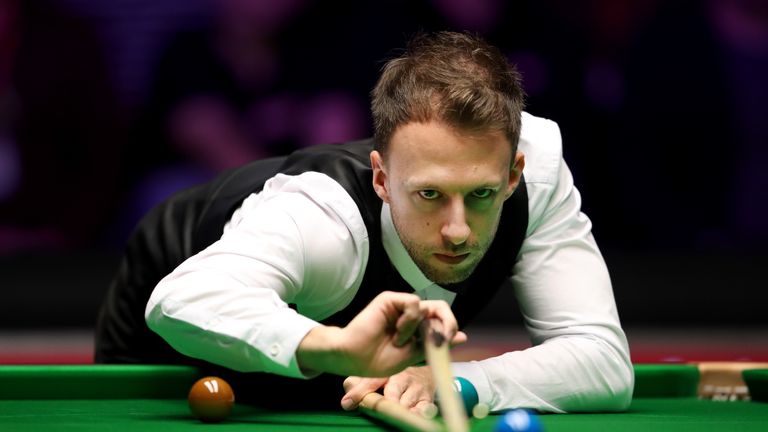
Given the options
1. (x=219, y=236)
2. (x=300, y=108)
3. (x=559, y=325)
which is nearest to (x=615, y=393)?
(x=559, y=325)

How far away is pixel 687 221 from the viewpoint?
7.45 metres

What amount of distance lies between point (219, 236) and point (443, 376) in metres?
1.37

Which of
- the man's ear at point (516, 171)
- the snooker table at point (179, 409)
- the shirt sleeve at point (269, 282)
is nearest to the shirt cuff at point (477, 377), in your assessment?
the snooker table at point (179, 409)

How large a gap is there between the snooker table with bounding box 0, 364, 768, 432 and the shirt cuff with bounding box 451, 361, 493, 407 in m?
0.11

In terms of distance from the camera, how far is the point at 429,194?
274cm

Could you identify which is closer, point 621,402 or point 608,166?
point 621,402

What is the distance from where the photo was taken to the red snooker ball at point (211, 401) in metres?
2.67

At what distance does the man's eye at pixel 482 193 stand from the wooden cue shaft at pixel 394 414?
507 millimetres

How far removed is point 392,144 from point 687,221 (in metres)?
4.95

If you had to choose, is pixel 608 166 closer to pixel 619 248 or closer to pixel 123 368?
pixel 619 248

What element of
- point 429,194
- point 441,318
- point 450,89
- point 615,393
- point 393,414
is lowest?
Result: point 615,393

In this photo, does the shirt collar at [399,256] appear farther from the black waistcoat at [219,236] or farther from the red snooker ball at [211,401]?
the red snooker ball at [211,401]

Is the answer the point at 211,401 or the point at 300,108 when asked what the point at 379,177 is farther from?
the point at 300,108

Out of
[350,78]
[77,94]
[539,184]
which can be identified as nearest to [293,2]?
[350,78]
